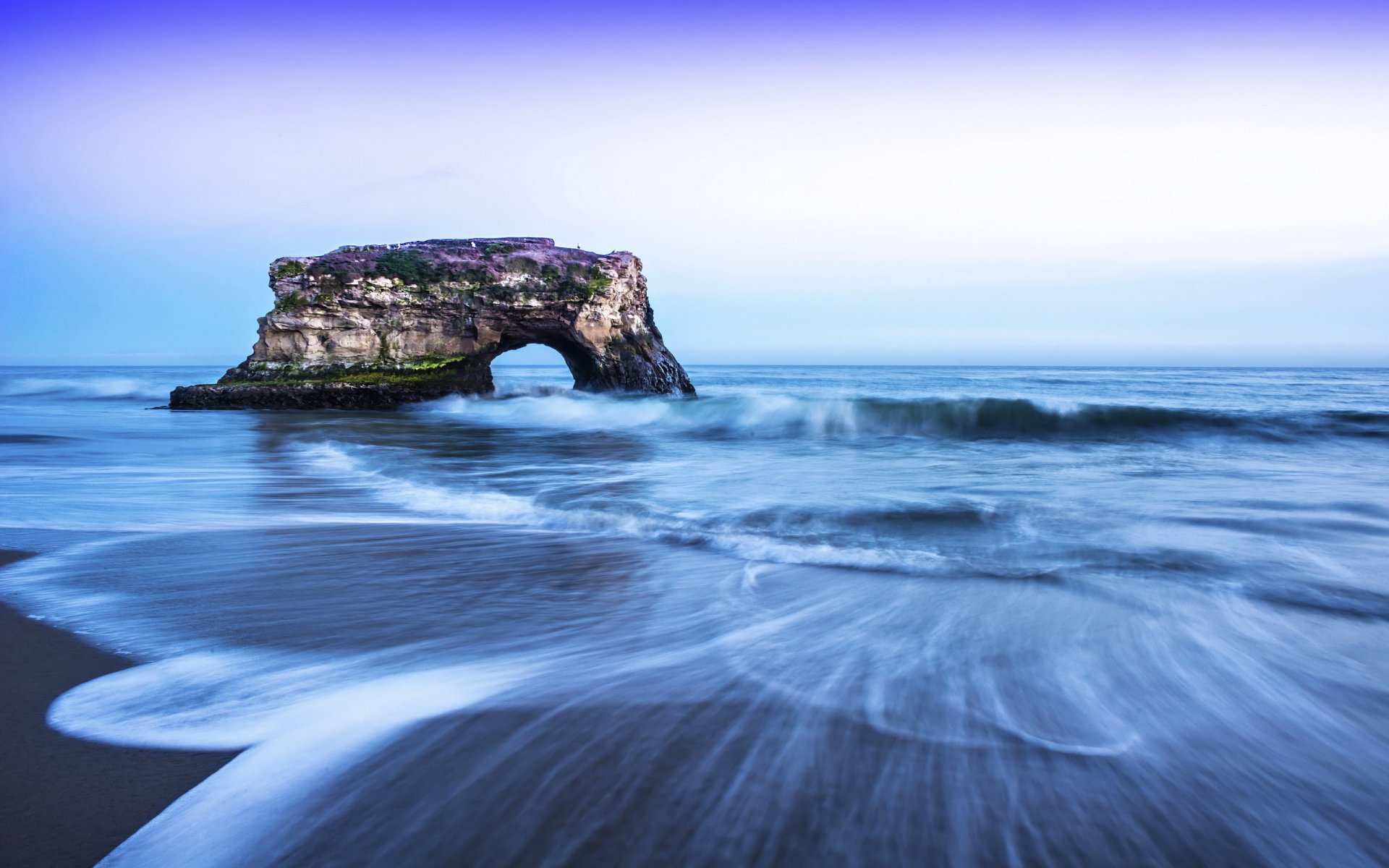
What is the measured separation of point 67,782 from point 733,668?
181 centimetres

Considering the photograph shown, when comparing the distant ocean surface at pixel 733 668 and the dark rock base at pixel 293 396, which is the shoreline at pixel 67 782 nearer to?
the distant ocean surface at pixel 733 668

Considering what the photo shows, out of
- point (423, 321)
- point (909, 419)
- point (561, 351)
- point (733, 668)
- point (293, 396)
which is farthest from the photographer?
point (561, 351)

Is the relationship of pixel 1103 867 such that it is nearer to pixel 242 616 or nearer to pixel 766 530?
pixel 242 616

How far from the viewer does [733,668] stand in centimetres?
262

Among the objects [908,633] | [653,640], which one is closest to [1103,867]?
[908,633]

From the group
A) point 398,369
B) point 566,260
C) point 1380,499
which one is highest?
point 566,260

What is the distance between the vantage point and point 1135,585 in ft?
12.5

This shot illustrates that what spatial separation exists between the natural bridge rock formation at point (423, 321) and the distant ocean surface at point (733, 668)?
489 inches

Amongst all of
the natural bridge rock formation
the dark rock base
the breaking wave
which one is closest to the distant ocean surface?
the breaking wave

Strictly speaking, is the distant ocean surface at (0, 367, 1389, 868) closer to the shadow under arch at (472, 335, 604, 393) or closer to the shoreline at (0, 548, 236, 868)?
the shoreline at (0, 548, 236, 868)

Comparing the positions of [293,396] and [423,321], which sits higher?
[423,321]

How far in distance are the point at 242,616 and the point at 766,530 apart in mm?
3077

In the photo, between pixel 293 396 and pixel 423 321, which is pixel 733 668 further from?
pixel 423 321

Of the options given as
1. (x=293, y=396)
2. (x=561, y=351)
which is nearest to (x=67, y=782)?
(x=293, y=396)
